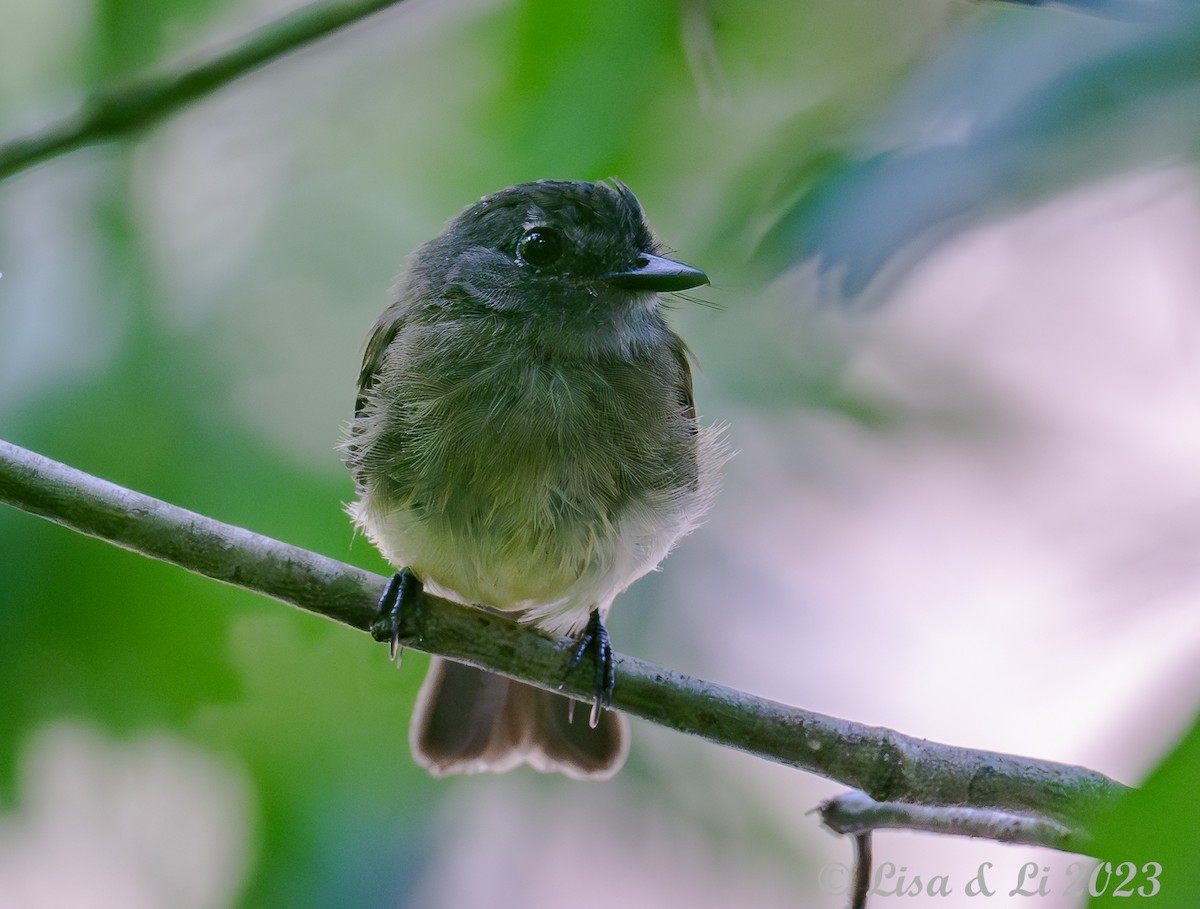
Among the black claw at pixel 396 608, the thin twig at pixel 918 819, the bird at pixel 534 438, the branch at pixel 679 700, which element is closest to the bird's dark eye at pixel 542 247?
the bird at pixel 534 438

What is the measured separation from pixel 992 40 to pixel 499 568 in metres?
1.43

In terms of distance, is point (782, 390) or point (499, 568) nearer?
point (499, 568)

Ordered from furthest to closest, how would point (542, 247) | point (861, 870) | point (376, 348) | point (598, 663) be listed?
point (376, 348) → point (542, 247) → point (598, 663) → point (861, 870)

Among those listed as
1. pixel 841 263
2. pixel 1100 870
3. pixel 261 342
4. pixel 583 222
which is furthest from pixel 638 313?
pixel 1100 870

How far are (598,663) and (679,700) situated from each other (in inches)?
10.6

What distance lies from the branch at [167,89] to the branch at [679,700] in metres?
0.50

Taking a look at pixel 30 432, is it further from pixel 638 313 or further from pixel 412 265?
pixel 638 313

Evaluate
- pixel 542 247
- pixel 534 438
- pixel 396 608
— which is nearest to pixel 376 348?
pixel 542 247

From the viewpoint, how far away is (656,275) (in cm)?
245

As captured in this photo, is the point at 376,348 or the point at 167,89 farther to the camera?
the point at 376,348

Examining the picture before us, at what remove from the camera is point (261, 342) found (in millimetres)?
2842

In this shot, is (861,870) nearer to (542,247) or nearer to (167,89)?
(542,247)

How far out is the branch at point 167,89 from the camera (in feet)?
6.45

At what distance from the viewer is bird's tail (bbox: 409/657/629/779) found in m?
2.82
